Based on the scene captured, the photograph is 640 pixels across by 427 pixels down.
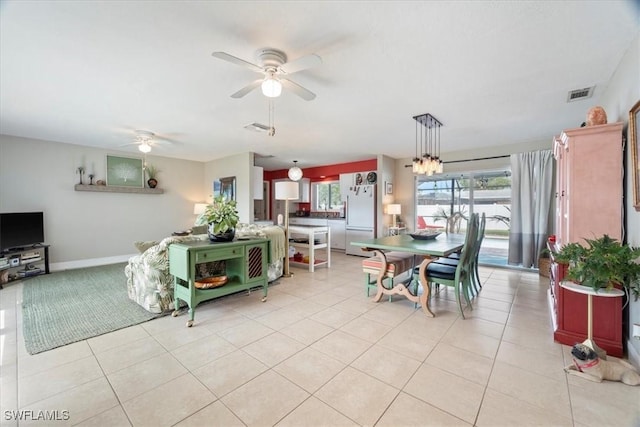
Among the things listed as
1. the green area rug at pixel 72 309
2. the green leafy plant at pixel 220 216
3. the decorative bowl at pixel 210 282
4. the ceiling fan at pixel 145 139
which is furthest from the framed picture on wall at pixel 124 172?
the decorative bowl at pixel 210 282

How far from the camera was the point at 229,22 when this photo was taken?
175 centimetres

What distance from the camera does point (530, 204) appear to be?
4.70 m

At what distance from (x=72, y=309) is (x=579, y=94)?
6.15m

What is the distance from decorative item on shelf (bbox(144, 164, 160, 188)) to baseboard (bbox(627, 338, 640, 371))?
771 cm

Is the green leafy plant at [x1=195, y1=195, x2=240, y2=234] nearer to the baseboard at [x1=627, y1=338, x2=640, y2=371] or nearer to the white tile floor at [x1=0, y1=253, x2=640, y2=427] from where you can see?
the white tile floor at [x1=0, y1=253, x2=640, y2=427]

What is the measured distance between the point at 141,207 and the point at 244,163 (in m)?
2.61

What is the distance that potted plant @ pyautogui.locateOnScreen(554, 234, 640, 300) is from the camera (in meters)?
1.70

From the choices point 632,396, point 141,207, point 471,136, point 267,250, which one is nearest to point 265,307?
point 267,250

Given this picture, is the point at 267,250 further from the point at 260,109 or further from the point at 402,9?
the point at 402,9

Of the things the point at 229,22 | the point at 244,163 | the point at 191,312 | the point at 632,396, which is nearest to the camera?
the point at 632,396

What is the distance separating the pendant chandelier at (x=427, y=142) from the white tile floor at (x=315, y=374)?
6.13 feet

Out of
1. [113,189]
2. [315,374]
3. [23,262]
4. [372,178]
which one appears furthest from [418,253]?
[113,189]

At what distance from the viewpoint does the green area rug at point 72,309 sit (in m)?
2.39

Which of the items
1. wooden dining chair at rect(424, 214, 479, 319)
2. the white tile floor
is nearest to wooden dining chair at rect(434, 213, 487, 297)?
wooden dining chair at rect(424, 214, 479, 319)
